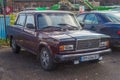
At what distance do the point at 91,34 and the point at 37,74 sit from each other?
189 cm

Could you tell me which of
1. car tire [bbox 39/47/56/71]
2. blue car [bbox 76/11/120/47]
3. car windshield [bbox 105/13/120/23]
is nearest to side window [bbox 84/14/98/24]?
blue car [bbox 76/11/120/47]

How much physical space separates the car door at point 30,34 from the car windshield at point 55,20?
0.93 ft

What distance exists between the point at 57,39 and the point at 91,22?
416 centimetres

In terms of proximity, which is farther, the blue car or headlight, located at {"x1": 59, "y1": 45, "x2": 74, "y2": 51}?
the blue car

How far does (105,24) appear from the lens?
9883 millimetres

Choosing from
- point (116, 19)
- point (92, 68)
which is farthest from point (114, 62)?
point (116, 19)

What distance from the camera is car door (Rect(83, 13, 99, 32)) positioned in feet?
33.8

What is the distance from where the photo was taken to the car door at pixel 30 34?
26.1ft

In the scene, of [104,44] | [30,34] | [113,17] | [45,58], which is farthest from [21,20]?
[113,17]

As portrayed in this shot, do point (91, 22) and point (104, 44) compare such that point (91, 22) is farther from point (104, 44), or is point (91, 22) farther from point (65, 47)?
point (65, 47)

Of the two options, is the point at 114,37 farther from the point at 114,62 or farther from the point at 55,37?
the point at 55,37

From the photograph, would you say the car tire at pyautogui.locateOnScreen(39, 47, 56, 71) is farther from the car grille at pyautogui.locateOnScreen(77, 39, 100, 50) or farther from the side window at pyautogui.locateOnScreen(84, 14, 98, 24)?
the side window at pyautogui.locateOnScreen(84, 14, 98, 24)

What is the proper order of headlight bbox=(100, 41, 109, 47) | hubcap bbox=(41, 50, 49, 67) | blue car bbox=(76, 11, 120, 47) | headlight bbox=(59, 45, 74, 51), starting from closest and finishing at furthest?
1. headlight bbox=(59, 45, 74, 51)
2. hubcap bbox=(41, 50, 49, 67)
3. headlight bbox=(100, 41, 109, 47)
4. blue car bbox=(76, 11, 120, 47)

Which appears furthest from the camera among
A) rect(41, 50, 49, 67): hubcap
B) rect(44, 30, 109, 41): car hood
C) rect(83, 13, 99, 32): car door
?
rect(83, 13, 99, 32): car door
